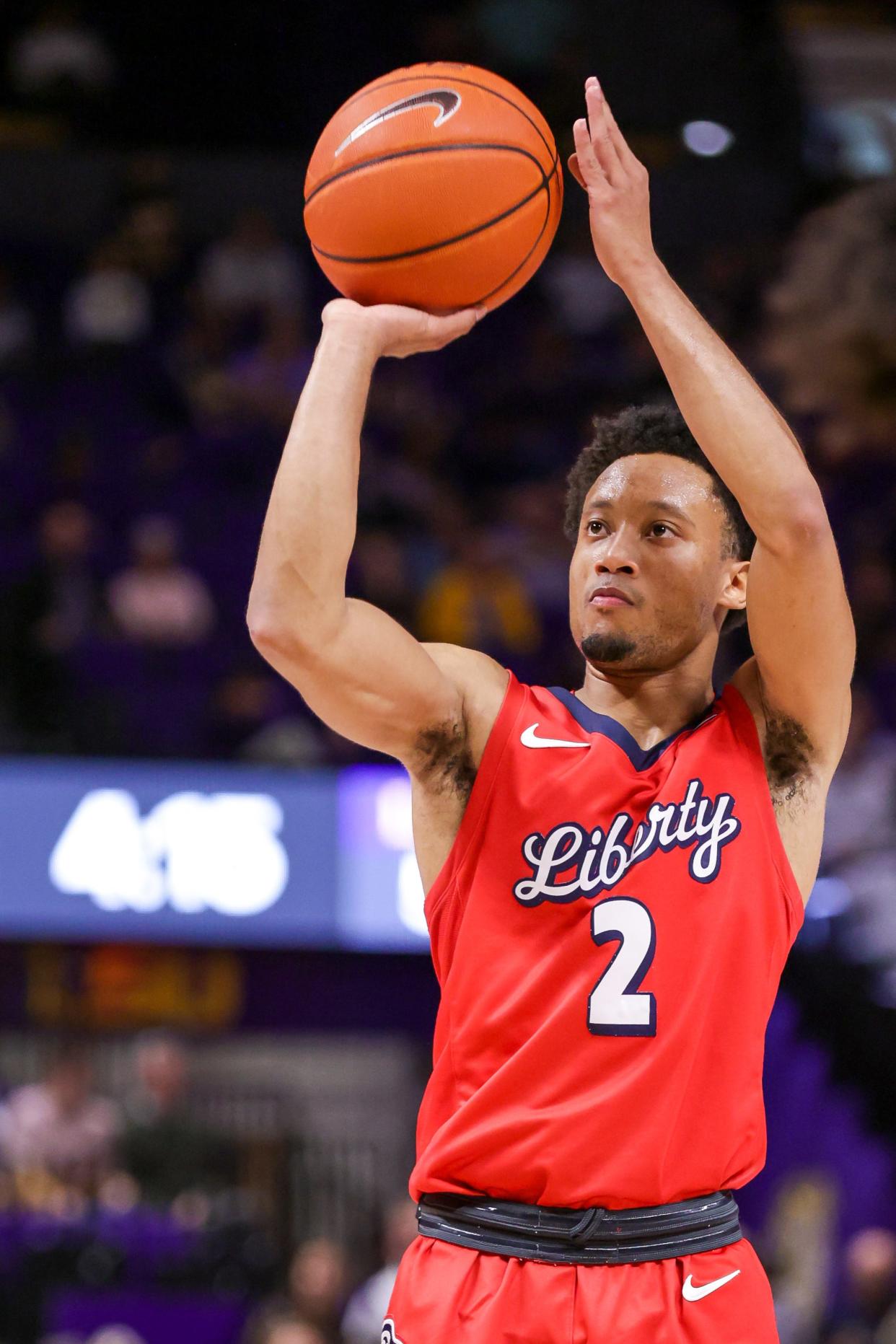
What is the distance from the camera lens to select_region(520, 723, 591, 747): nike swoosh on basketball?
2855 mm

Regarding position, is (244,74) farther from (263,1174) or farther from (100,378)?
Answer: (263,1174)

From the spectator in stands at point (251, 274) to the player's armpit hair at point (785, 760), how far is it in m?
9.70

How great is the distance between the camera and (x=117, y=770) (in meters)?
9.05

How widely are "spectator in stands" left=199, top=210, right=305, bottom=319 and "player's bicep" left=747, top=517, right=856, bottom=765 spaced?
9.72 m

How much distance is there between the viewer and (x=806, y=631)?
2.80 m

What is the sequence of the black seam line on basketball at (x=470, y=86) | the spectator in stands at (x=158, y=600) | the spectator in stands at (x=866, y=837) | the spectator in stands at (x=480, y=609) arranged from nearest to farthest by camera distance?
the black seam line on basketball at (x=470, y=86), the spectator in stands at (x=866, y=837), the spectator in stands at (x=158, y=600), the spectator in stands at (x=480, y=609)

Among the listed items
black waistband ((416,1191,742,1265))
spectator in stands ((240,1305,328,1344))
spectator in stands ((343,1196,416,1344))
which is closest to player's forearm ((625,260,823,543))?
black waistband ((416,1191,742,1265))

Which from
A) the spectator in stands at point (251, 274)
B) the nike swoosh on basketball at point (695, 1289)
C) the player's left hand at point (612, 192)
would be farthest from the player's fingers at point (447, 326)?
the spectator in stands at point (251, 274)

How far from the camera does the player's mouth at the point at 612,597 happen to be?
9.47 feet

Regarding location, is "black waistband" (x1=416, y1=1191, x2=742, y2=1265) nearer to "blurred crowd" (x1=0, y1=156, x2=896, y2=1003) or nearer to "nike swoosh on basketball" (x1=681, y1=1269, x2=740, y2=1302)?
"nike swoosh on basketball" (x1=681, y1=1269, x2=740, y2=1302)

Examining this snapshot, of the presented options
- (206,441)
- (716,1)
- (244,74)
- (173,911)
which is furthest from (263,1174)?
(716,1)

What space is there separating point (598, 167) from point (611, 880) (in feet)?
3.84

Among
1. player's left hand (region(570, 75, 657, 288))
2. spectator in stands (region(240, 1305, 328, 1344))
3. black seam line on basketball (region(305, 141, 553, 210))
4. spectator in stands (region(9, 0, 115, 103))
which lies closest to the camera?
player's left hand (region(570, 75, 657, 288))

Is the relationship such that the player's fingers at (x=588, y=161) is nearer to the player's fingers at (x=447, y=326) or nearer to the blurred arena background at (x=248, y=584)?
the player's fingers at (x=447, y=326)
